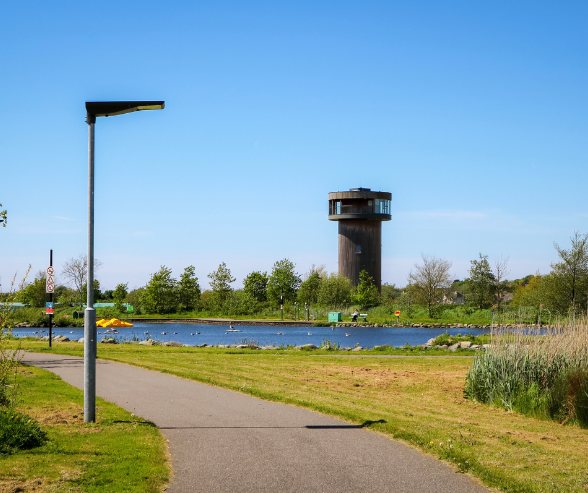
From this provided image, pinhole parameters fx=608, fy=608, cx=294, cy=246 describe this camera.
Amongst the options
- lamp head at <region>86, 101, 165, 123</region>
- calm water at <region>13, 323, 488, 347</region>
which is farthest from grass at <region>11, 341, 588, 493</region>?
calm water at <region>13, 323, 488, 347</region>

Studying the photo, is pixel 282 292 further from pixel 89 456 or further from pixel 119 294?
pixel 89 456

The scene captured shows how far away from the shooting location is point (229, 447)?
26.2ft

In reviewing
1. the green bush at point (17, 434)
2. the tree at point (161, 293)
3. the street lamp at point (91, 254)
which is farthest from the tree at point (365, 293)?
the green bush at point (17, 434)

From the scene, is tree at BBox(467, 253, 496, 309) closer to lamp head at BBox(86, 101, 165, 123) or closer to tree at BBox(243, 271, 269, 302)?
tree at BBox(243, 271, 269, 302)

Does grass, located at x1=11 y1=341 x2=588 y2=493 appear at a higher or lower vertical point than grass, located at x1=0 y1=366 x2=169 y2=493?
lower


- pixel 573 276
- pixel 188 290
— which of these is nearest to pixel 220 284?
pixel 188 290

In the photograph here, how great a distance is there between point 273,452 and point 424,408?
485 centimetres

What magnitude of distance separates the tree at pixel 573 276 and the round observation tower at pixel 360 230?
34025 millimetres

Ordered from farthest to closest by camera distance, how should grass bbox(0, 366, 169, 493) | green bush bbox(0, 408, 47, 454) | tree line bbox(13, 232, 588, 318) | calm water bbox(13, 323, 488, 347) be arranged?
tree line bbox(13, 232, 588, 318) < calm water bbox(13, 323, 488, 347) < green bush bbox(0, 408, 47, 454) < grass bbox(0, 366, 169, 493)

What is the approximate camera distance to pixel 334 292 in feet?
260

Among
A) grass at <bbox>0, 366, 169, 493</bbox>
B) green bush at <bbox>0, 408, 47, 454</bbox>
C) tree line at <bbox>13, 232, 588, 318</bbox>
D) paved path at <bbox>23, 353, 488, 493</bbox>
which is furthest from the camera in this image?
tree line at <bbox>13, 232, 588, 318</bbox>

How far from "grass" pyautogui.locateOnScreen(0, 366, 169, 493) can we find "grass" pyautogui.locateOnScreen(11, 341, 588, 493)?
11.1ft

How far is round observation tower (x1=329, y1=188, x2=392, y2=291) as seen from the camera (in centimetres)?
8494

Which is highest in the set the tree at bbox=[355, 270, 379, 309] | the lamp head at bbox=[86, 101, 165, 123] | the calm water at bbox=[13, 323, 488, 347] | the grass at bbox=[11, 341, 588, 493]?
the lamp head at bbox=[86, 101, 165, 123]
